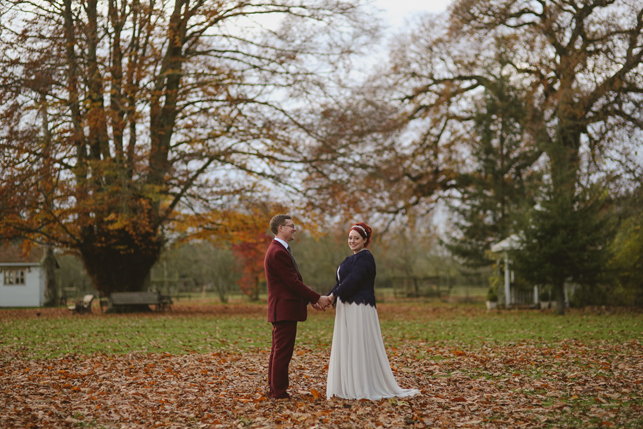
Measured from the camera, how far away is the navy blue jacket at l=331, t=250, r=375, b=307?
640cm

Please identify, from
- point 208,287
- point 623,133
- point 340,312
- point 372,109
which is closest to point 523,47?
point 623,133

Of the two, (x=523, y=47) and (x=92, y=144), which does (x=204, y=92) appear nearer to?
(x=92, y=144)

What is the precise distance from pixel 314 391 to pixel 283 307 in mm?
1050

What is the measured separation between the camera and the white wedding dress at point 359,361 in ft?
20.6

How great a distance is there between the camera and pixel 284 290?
649cm

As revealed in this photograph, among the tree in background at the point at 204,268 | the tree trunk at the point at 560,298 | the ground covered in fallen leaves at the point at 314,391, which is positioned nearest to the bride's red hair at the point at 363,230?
the ground covered in fallen leaves at the point at 314,391

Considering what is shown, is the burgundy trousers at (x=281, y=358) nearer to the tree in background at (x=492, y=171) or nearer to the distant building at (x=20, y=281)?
the tree in background at (x=492, y=171)

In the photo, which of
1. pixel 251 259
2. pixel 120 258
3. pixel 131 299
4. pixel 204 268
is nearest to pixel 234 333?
pixel 131 299

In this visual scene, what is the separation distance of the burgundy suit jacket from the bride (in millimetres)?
361

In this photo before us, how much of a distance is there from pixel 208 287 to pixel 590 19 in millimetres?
37797

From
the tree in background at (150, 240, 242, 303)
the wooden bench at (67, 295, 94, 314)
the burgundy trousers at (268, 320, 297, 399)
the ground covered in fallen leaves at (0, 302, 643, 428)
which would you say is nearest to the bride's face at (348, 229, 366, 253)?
the burgundy trousers at (268, 320, 297, 399)

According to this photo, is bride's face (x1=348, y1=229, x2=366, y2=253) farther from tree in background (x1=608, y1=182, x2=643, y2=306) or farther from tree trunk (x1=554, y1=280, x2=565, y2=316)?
tree in background (x1=608, y1=182, x2=643, y2=306)

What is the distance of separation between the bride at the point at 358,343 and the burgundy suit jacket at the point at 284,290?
1.19 feet

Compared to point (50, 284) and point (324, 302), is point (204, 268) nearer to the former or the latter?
point (50, 284)
